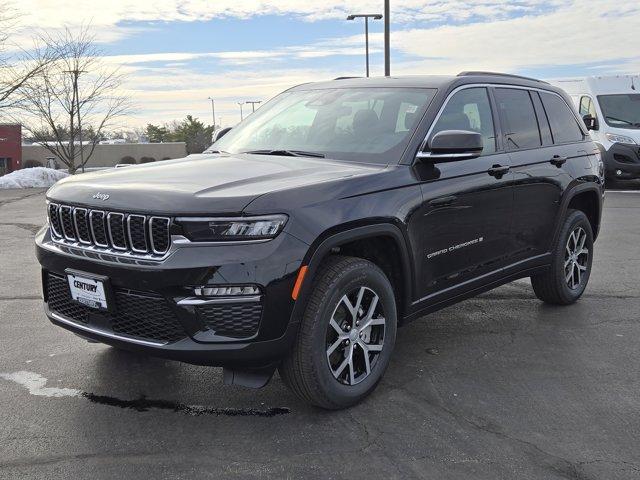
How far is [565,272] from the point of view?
221 inches

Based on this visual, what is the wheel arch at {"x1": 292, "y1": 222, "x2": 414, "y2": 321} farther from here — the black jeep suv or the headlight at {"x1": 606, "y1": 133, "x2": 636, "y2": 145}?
the headlight at {"x1": 606, "y1": 133, "x2": 636, "y2": 145}

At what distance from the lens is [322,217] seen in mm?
3275

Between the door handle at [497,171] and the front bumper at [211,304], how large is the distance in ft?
6.15

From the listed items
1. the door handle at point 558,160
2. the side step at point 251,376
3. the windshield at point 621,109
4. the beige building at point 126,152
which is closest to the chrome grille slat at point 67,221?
the side step at point 251,376

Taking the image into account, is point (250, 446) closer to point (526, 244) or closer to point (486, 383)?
point (486, 383)

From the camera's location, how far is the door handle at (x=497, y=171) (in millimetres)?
4477

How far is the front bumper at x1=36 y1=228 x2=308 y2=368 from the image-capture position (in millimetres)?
3041

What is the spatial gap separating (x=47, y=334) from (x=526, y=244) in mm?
3670

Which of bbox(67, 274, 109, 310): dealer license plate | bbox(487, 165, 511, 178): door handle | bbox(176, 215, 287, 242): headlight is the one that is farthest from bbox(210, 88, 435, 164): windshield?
bbox(67, 274, 109, 310): dealer license plate

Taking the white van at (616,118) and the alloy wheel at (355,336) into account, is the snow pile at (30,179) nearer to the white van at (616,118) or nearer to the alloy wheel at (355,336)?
the white van at (616,118)

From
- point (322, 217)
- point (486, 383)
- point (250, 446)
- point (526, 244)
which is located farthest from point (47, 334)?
point (526, 244)

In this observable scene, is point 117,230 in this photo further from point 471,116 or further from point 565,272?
point 565,272

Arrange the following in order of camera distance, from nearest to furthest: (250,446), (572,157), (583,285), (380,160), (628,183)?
1. (250,446)
2. (380,160)
3. (572,157)
4. (583,285)
5. (628,183)

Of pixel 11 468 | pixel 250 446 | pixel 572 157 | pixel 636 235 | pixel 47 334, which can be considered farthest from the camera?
pixel 636 235
